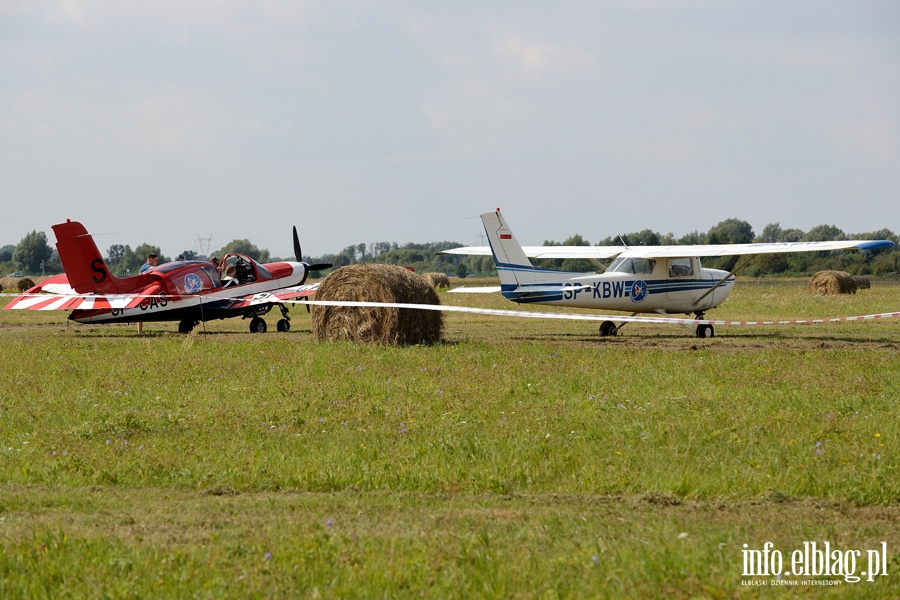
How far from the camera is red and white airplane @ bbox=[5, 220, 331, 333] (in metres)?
19.3

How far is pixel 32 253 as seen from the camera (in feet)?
443

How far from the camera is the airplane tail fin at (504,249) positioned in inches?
757

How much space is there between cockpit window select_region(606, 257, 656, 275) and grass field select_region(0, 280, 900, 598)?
631 cm

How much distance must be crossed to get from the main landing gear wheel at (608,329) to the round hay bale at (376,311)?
4408 millimetres

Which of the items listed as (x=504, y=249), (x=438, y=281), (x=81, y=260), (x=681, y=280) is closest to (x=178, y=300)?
(x=81, y=260)

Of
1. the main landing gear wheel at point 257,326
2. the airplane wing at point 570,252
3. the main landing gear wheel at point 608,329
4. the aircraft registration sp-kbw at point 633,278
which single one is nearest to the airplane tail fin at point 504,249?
the aircraft registration sp-kbw at point 633,278

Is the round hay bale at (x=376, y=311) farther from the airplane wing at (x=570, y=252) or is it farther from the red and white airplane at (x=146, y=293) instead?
the airplane wing at (x=570, y=252)

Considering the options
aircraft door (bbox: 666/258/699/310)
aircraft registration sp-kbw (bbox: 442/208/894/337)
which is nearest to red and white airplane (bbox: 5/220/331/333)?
aircraft registration sp-kbw (bbox: 442/208/894/337)

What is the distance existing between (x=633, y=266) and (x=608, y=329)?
1536 millimetres

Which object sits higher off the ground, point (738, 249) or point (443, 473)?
point (738, 249)

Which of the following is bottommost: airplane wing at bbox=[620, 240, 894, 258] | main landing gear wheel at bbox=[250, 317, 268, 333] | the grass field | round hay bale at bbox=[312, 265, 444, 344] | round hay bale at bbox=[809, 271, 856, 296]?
round hay bale at bbox=[809, 271, 856, 296]

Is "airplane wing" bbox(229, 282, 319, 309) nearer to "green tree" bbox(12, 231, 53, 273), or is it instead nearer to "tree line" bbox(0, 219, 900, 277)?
"tree line" bbox(0, 219, 900, 277)

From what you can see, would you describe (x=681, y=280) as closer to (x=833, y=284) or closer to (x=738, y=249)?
(x=738, y=249)

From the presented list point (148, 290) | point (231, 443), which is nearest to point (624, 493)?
point (231, 443)
